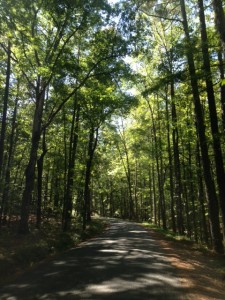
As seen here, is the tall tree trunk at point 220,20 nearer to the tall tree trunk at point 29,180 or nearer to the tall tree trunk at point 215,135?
the tall tree trunk at point 215,135

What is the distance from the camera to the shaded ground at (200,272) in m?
6.91

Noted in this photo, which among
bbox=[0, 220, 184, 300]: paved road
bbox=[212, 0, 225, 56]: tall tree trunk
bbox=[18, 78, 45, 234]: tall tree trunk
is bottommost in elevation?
bbox=[0, 220, 184, 300]: paved road

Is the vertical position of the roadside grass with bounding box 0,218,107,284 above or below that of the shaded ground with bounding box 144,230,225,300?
above

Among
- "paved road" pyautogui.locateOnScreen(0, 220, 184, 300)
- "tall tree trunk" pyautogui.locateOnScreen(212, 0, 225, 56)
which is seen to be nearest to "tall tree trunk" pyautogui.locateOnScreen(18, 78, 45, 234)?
"paved road" pyautogui.locateOnScreen(0, 220, 184, 300)

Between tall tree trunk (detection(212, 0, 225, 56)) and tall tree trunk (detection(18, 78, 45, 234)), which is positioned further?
tall tree trunk (detection(18, 78, 45, 234))

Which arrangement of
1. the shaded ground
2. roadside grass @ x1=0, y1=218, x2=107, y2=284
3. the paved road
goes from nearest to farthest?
1. the paved road
2. the shaded ground
3. roadside grass @ x1=0, y1=218, x2=107, y2=284

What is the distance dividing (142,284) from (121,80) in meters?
13.0

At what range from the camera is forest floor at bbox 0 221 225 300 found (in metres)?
7.34

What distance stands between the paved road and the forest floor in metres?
0.40

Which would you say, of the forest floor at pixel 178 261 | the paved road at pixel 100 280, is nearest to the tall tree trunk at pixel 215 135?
the forest floor at pixel 178 261

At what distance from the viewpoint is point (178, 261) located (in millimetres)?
10508

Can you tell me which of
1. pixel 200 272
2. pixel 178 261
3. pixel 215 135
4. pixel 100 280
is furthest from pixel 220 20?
pixel 100 280

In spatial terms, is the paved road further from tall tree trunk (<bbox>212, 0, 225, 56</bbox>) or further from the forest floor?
tall tree trunk (<bbox>212, 0, 225, 56</bbox>)

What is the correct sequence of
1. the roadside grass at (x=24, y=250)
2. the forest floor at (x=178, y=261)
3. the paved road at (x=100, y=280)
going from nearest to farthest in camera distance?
the paved road at (x=100, y=280) → the forest floor at (x=178, y=261) → the roadside grass at (x=24, y=250)
